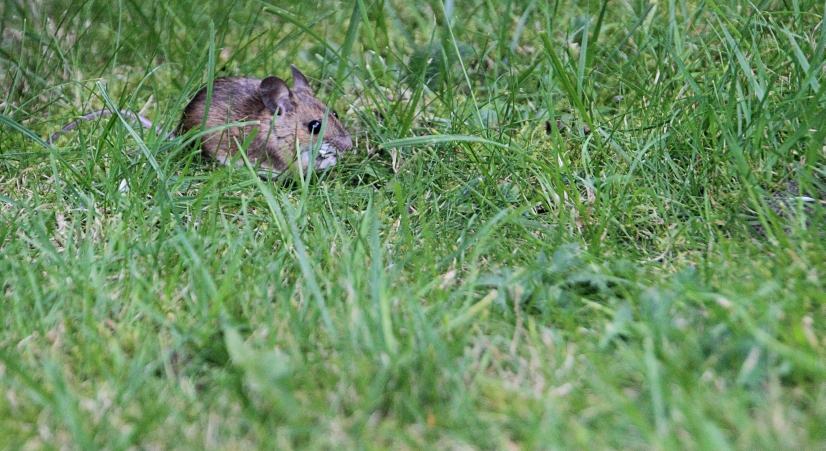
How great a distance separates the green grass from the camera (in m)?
1.90

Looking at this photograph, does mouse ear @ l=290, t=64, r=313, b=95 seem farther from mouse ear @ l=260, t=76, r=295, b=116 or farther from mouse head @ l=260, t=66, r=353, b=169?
mouse ear @ l=260, t=76, r=295, b=116

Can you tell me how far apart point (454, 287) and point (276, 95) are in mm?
2045

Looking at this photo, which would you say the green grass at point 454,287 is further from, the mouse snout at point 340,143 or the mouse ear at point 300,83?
the mouse ear at point 300,83

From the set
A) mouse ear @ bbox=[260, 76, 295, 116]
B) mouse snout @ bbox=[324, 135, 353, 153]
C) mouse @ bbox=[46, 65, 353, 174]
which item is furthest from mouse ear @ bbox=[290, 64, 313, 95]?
mouse snout @ bbox=[324, 135, 353, 153]

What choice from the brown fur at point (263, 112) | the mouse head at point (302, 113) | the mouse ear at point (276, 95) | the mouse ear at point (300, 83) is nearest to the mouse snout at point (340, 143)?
the mouse head at point (302, 113)

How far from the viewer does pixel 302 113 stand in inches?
174

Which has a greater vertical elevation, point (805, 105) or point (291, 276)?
point (805, 105)

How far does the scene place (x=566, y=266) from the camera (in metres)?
2.61

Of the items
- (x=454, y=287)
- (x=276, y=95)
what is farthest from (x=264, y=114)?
(x=454, y=287)

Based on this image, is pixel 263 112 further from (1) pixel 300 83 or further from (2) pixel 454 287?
(2) pixel 454 287

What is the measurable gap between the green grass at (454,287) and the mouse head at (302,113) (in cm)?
14

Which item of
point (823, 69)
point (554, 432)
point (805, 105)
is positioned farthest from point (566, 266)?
point (823, 69)

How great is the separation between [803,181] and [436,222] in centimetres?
139

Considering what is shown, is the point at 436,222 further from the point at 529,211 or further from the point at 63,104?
the point at 63,104
